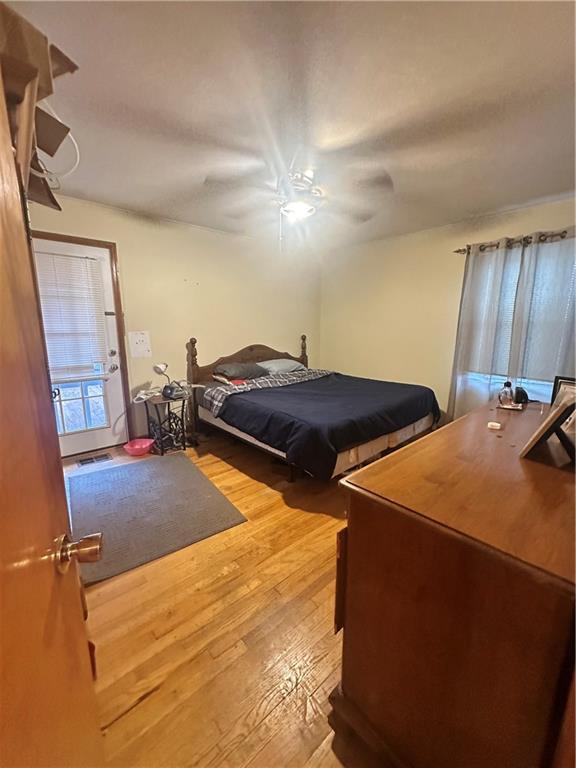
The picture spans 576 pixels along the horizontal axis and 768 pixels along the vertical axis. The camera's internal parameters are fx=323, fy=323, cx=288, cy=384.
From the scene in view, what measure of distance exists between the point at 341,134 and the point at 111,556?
9.04 ft

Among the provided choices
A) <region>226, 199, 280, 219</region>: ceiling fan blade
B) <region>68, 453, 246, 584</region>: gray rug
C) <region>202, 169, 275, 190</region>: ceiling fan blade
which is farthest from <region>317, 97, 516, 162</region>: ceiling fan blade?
<region>68, 453, 246, 584</region>: gray rug

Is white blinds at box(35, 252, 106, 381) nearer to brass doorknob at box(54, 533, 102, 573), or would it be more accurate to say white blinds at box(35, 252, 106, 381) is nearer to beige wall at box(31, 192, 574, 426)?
beige wall at box(31, 192, 574, 426)

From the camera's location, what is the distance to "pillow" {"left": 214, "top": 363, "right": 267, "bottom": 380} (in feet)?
12.3

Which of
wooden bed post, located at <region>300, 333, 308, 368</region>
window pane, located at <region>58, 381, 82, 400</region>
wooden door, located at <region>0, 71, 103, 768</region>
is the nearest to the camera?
wooden door, located at <region>0, 71, 103, 768</region>

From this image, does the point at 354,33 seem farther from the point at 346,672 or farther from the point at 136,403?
the point at 136,403

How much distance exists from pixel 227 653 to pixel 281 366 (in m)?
3.18

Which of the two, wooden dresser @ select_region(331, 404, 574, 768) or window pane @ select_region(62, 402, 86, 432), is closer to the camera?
wooden dresser @ select_region(331, 404, 574, 768)

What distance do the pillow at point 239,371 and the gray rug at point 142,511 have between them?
47.1 inches

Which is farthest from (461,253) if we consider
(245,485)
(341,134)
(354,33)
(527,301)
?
(245,485)

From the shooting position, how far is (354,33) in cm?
123

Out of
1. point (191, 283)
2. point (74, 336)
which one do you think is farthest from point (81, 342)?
point (191, 283)

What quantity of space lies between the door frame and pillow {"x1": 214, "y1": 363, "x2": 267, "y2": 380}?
0.99 m

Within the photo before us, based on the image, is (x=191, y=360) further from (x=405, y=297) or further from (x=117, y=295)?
(x=405, y=297)

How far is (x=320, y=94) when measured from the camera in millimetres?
1527
